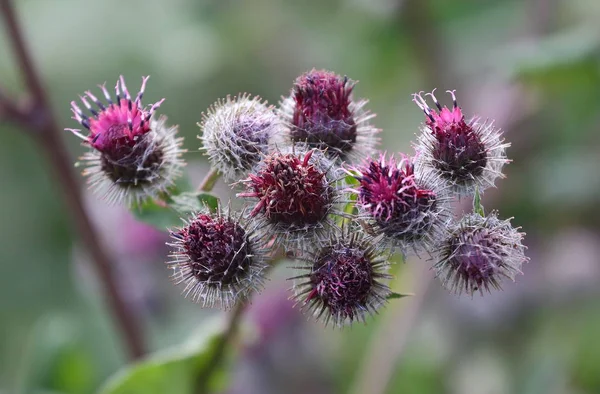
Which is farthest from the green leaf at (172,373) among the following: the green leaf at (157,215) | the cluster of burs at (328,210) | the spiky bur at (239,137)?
the spiky bur at (239,137)

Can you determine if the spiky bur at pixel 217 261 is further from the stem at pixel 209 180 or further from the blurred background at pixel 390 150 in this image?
the blurred background at pixel 390 150

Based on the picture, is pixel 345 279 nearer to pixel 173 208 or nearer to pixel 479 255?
pixel 479 255

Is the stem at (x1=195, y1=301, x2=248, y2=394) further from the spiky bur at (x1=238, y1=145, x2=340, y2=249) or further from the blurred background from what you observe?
the spiky bur at (x1=238, y1=145, x2=340, y2=249)

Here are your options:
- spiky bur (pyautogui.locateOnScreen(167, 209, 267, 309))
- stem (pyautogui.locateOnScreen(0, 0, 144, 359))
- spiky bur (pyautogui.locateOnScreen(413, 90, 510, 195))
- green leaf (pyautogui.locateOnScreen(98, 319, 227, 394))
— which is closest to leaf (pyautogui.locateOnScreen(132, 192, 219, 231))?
spiky bur (pyautogui.locateOnScreen(167, 209, 267, 309))

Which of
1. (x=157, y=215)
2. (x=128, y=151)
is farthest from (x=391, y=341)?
(x=128, y=151)

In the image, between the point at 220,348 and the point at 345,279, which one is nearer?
the point at 345,279
